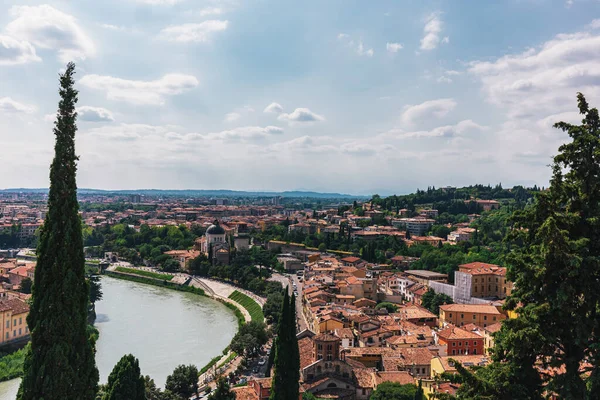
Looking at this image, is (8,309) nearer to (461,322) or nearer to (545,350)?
(461,322)

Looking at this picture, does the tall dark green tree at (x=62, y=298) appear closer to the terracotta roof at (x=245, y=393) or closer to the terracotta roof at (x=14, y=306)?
the terracotta roof at (x=245, y=393)

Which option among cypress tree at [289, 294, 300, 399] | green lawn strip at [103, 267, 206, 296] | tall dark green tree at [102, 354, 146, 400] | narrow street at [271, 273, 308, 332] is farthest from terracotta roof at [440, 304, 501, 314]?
green lawn strip at [103, 267, 206, 296]

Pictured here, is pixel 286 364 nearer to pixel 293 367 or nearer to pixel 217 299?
pixel 293 367

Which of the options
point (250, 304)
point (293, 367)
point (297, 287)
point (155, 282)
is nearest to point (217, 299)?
point (250, 304)

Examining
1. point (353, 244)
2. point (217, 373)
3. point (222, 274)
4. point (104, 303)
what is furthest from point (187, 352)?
point (353, 244)

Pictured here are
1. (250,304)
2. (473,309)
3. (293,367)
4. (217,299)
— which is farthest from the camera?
(217,299)

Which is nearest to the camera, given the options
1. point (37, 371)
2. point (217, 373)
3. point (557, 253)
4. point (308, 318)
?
point (557, 253)
